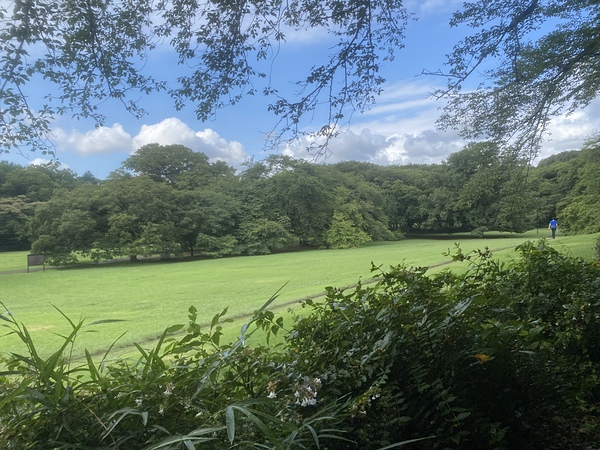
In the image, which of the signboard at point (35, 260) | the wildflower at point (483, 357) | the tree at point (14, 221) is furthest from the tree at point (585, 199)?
the signboard at point (35, 260)

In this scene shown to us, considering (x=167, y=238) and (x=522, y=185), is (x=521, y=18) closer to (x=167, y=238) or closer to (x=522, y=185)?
(x=522, y=185)

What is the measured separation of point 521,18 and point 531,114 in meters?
1.62

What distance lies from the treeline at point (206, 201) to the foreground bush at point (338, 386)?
2.42 meters

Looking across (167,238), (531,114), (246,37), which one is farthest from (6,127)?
(167,238)

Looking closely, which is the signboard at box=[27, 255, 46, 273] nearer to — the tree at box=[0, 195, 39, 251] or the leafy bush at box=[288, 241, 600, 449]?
the tree at box=[0, 195, 39, 251]

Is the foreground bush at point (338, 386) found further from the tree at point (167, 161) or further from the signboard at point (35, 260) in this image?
the signboard at point (35, 260)

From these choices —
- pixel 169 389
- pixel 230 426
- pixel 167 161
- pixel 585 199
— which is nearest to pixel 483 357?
pixel 230 426

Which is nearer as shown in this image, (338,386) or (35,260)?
(338,386)

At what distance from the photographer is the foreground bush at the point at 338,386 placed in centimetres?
91

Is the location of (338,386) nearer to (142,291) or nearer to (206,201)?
(142,291)

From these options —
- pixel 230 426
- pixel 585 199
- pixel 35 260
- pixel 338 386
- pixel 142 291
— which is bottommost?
pixel 142 291

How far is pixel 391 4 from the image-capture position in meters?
3.52

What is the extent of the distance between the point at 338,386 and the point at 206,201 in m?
15.4

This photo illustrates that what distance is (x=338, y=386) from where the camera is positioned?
1.23 metres
